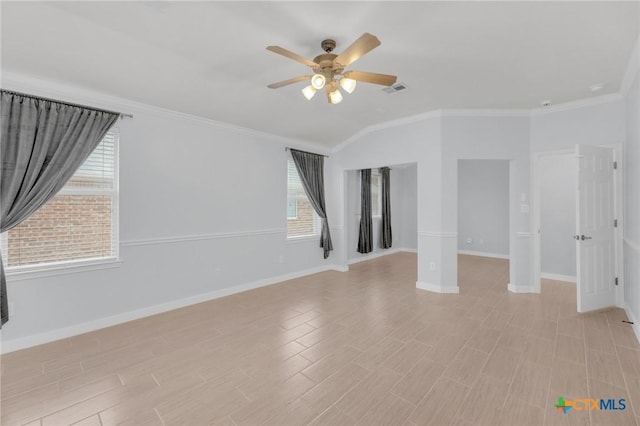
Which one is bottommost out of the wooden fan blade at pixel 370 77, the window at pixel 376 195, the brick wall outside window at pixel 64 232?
the brick wall outside window at pixel 64 232

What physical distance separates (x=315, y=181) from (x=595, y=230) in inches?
167

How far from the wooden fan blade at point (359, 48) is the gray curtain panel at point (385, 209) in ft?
18.7

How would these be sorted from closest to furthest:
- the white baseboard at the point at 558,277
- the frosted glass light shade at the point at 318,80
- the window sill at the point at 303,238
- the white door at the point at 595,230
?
the frosted glass light shade at the point at 318,80
the white door at the point at 595,230
the white baseboard at the point at 558,277
the window sill at the point at 303,238

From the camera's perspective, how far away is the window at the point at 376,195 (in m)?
7.69

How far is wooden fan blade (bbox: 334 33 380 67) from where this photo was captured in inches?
73.3

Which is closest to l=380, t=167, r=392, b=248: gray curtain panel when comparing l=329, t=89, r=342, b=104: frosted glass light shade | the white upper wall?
the white upper wall

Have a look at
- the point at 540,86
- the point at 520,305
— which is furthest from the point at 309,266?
the point at 540,86

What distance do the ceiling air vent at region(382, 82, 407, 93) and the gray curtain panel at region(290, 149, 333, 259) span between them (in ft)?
7.13

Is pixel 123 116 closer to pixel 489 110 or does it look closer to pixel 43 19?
pixel 43 19

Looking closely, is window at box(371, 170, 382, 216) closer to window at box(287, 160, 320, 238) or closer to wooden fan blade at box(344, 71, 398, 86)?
window at box(287, 160, 320, 238)

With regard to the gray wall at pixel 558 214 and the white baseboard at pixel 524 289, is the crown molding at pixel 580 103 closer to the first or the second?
the gray wall at pixel 558 214

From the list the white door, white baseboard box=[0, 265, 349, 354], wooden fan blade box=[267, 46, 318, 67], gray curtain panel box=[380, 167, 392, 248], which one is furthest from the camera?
gray curtain panel box=[380, 167, 392, 248]

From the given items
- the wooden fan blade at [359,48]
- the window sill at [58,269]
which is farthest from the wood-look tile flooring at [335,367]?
the wooden fan blade at [359,48]

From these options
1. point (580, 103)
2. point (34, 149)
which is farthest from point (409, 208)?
point (34, 149)
